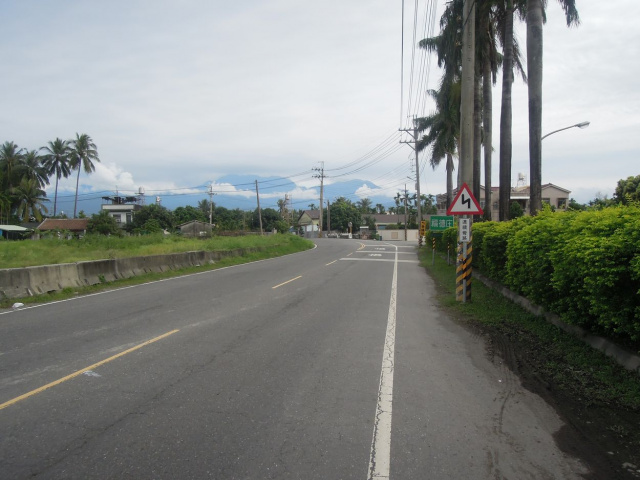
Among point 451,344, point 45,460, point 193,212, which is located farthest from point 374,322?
point 193,212

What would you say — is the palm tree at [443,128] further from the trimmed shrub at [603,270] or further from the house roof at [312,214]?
the house roof at [312,214]

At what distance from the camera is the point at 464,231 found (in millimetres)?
11125

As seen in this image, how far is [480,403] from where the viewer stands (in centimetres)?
470

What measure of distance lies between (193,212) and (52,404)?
88417 mm

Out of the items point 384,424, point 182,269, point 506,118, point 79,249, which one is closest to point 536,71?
point 506,118

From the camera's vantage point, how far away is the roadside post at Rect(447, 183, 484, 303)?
10.9m

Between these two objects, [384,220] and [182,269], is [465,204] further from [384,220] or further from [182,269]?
[384,220]

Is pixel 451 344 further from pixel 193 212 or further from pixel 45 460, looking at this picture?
pixel 193 212

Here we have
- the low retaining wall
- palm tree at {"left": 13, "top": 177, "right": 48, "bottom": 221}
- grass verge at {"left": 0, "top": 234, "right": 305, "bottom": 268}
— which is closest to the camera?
the low retaining wall

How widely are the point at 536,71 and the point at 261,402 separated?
1541cm

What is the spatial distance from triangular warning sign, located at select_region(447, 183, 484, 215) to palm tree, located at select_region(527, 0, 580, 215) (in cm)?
550

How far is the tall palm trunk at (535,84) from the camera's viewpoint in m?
15.1

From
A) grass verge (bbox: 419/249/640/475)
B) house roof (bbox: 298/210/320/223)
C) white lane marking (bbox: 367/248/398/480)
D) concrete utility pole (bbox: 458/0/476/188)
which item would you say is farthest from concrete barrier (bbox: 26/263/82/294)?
house roof (bbox: 298/210/320/223)

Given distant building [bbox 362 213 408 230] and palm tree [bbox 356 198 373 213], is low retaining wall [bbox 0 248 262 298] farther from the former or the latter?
palm tree [bbox 356 198 373 213]
